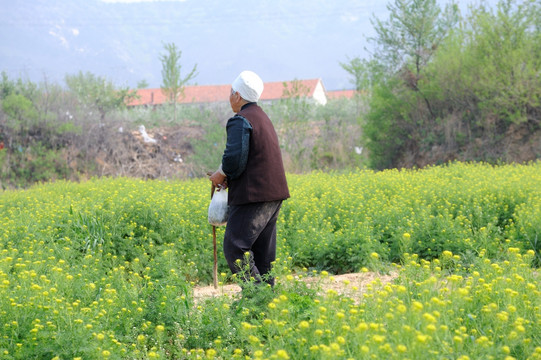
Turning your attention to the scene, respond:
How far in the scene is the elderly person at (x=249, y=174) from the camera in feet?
14.5

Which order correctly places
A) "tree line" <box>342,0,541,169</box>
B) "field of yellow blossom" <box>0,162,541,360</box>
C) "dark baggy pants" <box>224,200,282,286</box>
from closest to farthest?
"field of yellow blossom" <box>0,162,541,360</box>, "dark baggy pants" <box>224,200,282,286</box>, "tree line" <box>342,0,541,169</box>

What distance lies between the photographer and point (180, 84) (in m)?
28.8

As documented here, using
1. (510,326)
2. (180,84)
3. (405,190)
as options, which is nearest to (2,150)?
(180,84)

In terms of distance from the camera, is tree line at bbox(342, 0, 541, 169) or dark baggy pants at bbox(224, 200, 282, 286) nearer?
dark baggy pants at bbox(224, 200, 282, 286)

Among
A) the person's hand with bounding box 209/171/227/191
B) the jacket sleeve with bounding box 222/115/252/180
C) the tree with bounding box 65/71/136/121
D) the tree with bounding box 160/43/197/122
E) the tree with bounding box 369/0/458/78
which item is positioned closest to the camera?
A: the jacket sleeve with bounding box 222/115/252/180

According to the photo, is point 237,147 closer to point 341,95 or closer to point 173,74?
point 173,74

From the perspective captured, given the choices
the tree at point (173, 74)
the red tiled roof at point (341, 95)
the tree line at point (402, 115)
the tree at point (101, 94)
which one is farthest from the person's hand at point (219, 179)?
the red tiled roof at point (341, 95)

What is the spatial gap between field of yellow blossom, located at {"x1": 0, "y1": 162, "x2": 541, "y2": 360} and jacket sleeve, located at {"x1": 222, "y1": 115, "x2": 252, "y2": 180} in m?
0.89

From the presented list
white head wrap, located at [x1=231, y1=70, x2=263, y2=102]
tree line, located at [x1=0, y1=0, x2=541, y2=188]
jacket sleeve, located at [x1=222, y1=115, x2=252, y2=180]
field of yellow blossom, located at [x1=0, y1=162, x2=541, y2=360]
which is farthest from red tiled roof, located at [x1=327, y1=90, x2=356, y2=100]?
jacket sleeve, located at [x1=222, y1=115, x2=252, y2=180]

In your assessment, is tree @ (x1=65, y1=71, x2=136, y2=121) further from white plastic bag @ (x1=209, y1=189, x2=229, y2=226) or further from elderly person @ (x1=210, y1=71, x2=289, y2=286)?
elderly person @ (x1=210, y1=71, x2=289, y2=286)

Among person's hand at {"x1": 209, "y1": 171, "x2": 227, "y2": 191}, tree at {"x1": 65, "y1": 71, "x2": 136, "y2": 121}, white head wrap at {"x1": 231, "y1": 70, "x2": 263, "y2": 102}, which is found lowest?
person's hand at {"x1": 209, "y1": 171, "x2": 227, "y2": 191}

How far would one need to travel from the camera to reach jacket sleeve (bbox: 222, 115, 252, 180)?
439 centimetres

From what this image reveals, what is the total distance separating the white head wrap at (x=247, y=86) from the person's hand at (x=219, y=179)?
0.67 metres

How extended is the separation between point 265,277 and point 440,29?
17.3 metres
